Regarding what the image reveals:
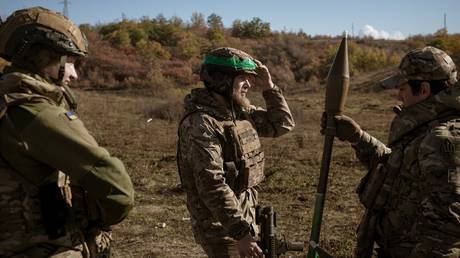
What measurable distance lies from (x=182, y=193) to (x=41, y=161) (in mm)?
6388

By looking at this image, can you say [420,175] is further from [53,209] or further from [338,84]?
[53,209]

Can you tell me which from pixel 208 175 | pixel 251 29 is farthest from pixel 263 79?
pixel 251 29

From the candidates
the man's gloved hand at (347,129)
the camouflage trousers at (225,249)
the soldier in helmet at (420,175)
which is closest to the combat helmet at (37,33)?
the camouflage trousers at (225,249)

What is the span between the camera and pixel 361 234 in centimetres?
317

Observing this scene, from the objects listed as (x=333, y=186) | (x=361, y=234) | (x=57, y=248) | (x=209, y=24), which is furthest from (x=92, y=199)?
(x=209, y=24)

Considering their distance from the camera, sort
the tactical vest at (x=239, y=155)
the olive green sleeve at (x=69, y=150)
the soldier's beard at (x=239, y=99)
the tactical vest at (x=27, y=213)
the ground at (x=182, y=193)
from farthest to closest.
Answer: the ground at (x=182, y=193)
the soldier's beard at (x=239, y=99)
the tactical vest at (x=239, y=155)
the tactical vest at (x=27, y=213)
the olive green sleeve at (x=69, y=150)

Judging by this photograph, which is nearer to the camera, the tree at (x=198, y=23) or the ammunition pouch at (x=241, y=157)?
the ammunition pouch at (x=241, y=157)

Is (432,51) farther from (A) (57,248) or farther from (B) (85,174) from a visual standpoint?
(A) (57,248)

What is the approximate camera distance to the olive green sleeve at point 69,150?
7.27 feet

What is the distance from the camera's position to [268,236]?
349 centimetres

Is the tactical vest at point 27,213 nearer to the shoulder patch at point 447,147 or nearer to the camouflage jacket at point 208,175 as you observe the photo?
the camouflage jacket at point 208,175

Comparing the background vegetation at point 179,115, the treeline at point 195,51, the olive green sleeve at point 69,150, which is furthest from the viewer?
the treeline at point 195,51

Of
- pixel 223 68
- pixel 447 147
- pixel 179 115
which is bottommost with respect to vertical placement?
pixel 179 115

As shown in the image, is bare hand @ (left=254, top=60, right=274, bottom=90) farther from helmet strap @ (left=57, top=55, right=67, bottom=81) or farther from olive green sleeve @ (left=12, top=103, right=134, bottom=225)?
olive green sleeve @ (left=12, top=103, right=134, bottom=225)
